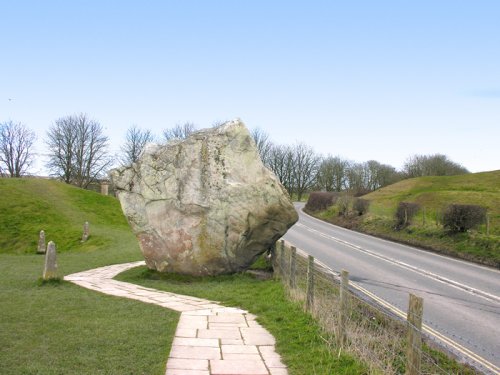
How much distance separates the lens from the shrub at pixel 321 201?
46325 millimetres

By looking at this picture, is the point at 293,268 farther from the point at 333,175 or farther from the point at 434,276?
the point at 333,175

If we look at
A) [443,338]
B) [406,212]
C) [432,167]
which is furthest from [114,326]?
[432,167]

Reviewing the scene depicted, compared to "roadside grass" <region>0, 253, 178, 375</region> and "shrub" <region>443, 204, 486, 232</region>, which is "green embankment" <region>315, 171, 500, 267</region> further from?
"roadside grass" <region>0, 253, 178, 375</region>

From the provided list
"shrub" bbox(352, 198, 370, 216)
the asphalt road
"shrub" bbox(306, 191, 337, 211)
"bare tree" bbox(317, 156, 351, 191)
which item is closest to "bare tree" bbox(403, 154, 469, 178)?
"bare tree" bbox(317, 156, 351, 191)

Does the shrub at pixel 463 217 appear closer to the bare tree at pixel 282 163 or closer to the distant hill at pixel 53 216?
the distant hill at pixel 53 216

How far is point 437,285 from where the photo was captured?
40.1ft

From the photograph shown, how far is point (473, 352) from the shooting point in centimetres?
700

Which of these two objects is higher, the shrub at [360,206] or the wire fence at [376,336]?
the shrub at [360,206]

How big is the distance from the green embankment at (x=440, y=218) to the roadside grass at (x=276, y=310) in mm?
10105

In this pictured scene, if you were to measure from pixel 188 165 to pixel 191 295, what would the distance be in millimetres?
3930

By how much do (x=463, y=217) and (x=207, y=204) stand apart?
12990 millimetres

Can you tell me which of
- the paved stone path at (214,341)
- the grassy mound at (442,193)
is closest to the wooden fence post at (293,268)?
the paved stone path at (214,341)

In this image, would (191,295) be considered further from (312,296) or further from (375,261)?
(375,261)

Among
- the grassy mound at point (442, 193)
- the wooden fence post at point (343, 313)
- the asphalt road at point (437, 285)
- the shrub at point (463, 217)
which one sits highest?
the grassy mound at point (442, 193)
